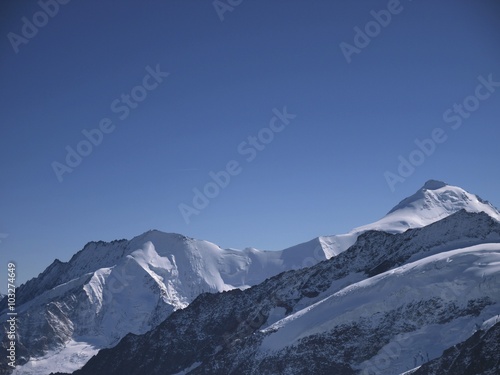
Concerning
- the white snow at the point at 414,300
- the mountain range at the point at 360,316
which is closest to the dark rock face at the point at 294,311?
Answer: the mountain range at the point at 360,316

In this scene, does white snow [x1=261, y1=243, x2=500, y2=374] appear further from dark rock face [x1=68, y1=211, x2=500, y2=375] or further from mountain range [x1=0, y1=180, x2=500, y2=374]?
dark rock face [x1=68, y1=211, x2=500, y2=375]

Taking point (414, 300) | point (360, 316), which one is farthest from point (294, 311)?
point (414, 300)

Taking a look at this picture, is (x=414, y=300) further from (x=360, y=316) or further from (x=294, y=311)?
(x=294, y=311)

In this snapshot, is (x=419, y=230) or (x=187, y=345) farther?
(x=187, y=345)

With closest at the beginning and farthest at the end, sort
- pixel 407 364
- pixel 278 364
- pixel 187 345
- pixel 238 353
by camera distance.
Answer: pixel 407 364 < pixel 278 364 < pixel 238 353 < pixel 187 345

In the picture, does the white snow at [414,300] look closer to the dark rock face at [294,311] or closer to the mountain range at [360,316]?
the mountain range at [360,316]

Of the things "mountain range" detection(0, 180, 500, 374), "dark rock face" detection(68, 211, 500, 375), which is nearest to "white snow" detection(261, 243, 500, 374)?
"mountain range" detection(0, 180, 500, 374)

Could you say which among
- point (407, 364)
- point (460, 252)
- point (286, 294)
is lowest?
point (407, 364)

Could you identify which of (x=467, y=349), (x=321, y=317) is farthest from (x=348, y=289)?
(x=467, y=349)

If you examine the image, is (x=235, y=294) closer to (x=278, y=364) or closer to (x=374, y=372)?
(x=278, y=364)
